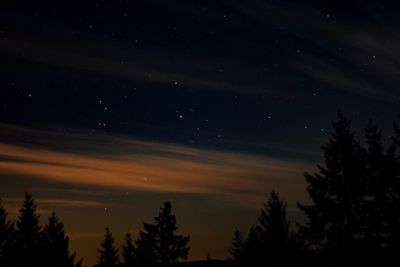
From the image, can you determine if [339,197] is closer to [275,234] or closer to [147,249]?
[275,234]

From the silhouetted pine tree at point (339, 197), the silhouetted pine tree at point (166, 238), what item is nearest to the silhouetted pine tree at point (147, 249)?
the silhouetted pine tree at point (166, 238)

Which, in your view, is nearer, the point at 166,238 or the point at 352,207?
the point at 352,207

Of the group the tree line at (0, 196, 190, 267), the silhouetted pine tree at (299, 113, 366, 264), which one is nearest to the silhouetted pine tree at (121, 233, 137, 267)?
the tree line at (0, 196, 190, 267)

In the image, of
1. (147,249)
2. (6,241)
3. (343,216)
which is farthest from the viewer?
(147,249)

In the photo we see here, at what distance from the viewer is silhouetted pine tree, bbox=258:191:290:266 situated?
38500 mm

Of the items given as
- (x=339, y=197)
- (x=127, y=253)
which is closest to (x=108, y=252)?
(x=127, y=253)

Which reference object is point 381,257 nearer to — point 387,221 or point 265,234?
point 387,221

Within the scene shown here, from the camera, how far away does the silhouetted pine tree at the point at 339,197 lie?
3328 cm

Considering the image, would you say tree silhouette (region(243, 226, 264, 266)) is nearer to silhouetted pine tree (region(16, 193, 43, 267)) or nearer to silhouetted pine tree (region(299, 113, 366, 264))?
silhouetted pine tree (region(299, 113, 366, 264))

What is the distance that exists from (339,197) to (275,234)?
6361mm

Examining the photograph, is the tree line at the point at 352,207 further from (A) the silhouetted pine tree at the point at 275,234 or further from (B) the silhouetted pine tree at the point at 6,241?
(B) the silhouetted pine tree at the point at 6,241

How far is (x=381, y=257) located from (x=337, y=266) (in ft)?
7.48

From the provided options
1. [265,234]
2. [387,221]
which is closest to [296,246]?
[265,234]

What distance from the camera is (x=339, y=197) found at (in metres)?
34.0
